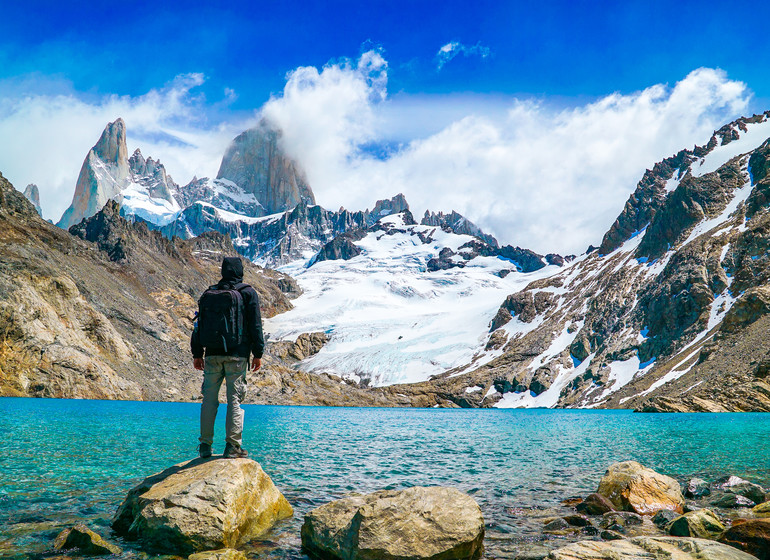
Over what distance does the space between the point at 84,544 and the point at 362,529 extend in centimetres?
503

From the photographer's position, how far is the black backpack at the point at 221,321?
11305mm

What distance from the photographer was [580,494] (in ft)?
55.7

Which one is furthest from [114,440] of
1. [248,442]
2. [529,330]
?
[529,330]

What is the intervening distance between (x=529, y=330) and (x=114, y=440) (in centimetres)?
18578

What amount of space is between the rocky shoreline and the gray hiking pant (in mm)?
768

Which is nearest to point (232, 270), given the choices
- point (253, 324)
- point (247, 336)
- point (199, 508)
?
point (253, 324)

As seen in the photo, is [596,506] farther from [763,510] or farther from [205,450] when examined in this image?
[205,450]

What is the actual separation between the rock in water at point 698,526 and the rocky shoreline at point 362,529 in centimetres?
2

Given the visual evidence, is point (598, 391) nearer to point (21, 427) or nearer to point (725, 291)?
point (725, 291)

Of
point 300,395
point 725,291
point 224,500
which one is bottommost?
point 300,395

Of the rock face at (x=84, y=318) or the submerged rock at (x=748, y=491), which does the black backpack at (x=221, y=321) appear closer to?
the submerged rock at (x=748, y=491)

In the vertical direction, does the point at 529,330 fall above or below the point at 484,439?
above

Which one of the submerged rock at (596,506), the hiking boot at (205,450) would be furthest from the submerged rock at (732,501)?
the hiking boot at (205,450)

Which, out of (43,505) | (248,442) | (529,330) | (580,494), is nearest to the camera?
(43,505)
